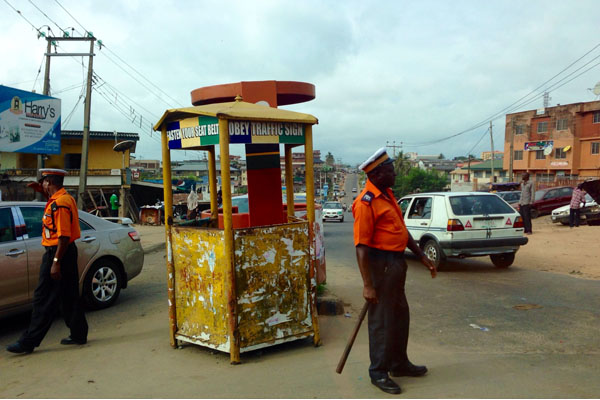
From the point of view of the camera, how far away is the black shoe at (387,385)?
3.47m

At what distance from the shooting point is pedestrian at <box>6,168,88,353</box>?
4680 mm

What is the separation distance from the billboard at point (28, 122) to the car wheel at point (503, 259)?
1655 cm

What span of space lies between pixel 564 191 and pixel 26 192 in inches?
1067

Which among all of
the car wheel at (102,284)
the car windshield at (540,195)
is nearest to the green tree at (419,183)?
the car windshield at (540,195)

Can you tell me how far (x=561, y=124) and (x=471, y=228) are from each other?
43.8 metres

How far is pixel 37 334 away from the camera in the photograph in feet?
15.4

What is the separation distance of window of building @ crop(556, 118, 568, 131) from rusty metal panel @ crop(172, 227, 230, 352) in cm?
4914

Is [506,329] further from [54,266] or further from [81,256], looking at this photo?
[81,256]

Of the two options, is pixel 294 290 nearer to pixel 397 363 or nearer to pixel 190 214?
pixel 397 363

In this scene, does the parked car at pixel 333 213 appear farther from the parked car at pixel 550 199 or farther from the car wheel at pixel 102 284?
the car wheel at pixel 102 284

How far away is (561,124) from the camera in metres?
45.4

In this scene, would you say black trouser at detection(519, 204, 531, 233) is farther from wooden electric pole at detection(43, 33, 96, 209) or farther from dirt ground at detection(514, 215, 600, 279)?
wooden electric pole at detection(43, 33, 96, 209)

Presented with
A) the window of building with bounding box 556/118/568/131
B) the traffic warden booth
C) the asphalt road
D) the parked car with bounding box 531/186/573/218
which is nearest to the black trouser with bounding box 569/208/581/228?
the parked car with bounding box 531/186/573/218

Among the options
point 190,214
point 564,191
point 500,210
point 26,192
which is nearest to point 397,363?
point 500,210
